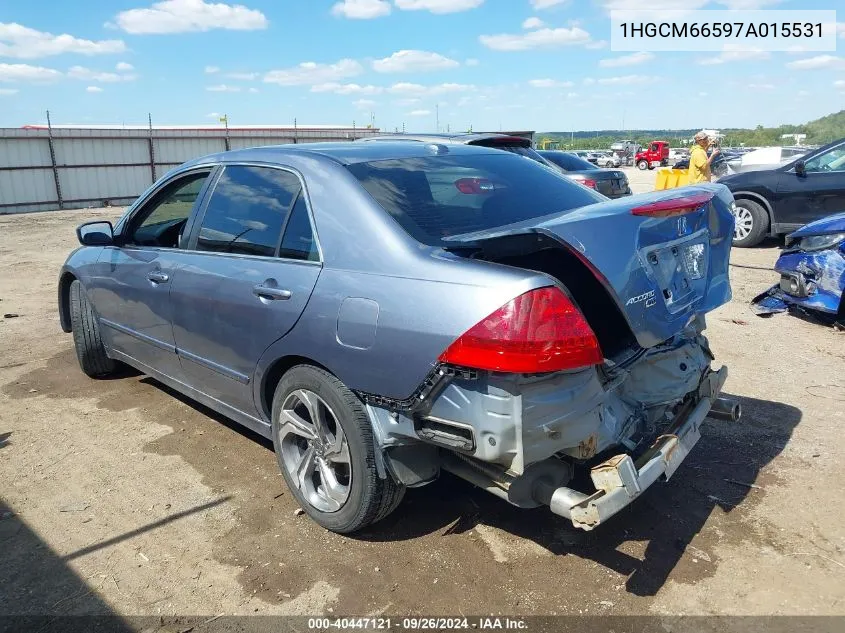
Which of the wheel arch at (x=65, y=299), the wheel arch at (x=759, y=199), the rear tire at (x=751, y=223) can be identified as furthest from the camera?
the rear tire at (x=751, y=223)

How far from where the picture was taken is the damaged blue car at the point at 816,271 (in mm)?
5926

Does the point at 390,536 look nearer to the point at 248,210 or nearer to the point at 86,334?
the point at 248,210

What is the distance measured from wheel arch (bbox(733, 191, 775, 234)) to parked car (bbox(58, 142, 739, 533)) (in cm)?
780

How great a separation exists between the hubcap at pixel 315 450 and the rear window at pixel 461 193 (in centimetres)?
92

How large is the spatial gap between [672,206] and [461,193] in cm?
97

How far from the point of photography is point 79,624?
98.5 inches

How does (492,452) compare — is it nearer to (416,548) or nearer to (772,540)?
(416,548)

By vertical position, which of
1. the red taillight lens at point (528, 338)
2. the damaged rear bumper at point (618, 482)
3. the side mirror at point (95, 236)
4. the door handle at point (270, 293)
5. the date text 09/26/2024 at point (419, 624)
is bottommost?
the date text 09/26/2024 at point (419, 624)

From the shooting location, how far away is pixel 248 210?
3434mm

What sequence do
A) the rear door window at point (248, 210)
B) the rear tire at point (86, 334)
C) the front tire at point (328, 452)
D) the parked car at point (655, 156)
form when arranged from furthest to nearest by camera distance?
the parked car at point (655, 156) < the rear tire at point (86, 334) < the rear door window at point (248, 210) < the front tire at point (328, 452)

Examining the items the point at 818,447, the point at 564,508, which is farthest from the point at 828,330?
the point at 564,508

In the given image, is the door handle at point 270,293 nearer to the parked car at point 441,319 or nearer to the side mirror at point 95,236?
the parked car at point 441,319

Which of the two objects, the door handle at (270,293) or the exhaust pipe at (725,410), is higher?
the door handle at (270,293)

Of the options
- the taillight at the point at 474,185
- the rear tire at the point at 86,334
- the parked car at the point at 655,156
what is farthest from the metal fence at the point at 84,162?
the parked car at the point at 655,156
